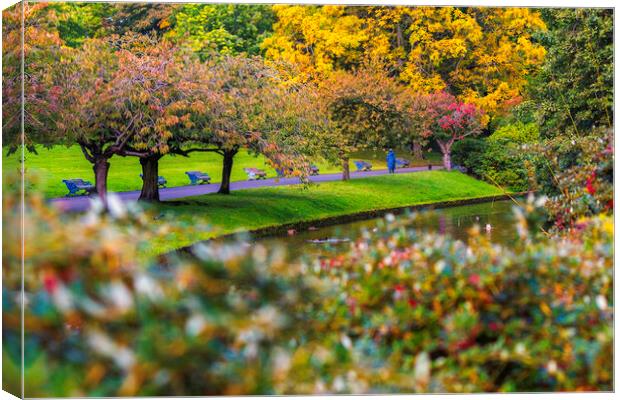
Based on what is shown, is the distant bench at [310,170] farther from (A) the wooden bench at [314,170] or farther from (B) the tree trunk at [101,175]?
(B) the tree trunk at [101,175]

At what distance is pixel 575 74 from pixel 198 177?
3.48 metres

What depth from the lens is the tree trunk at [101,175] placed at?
8.45m

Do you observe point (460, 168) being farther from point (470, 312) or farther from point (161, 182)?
point (470, 312)

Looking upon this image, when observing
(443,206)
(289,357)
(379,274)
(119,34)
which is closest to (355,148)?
(443,206)

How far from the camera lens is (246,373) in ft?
19.6

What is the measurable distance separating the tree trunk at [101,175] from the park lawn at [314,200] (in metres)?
0.52

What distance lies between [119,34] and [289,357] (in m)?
4.19

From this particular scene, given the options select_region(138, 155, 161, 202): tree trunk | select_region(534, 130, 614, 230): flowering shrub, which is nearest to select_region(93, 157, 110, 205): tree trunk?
select_region(138, 155, 161, 202): tree trunk

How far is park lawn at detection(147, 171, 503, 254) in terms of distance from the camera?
338 inches

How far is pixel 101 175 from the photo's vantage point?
8695mm

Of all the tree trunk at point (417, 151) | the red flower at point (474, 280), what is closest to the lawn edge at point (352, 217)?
the tree trunk at point (417, 151)

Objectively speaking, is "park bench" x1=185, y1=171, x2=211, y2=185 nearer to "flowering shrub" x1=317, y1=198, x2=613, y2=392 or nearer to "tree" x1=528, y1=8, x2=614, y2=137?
"flowering shrub" x1=317, y1=198, x2=613, y2=392

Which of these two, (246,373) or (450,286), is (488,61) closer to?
(450,286)

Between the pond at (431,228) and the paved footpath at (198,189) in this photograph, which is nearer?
the paved footpath at (198,189)
